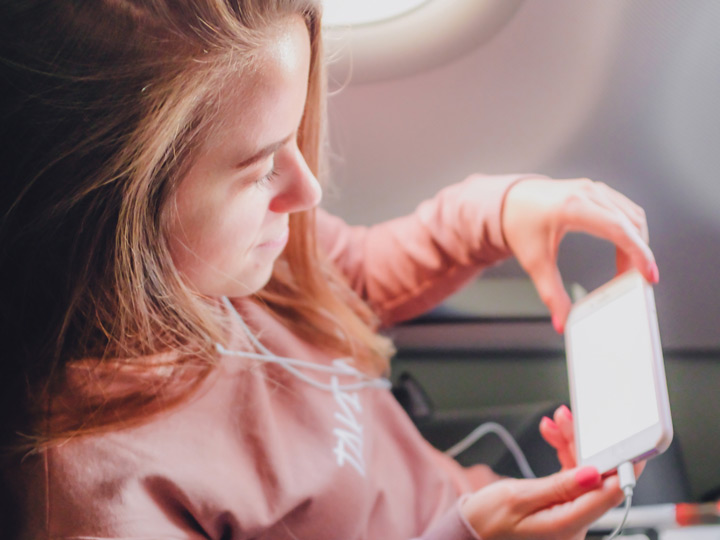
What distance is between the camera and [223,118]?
0.34 m

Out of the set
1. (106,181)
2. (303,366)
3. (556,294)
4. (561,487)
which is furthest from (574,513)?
(106,181)

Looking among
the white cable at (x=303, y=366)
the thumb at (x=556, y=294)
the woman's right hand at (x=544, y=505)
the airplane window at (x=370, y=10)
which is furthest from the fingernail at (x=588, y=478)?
the airplane window at (x=370, y=10)

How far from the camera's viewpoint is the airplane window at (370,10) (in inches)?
19.3

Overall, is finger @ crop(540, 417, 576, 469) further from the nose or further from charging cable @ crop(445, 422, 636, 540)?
the nose

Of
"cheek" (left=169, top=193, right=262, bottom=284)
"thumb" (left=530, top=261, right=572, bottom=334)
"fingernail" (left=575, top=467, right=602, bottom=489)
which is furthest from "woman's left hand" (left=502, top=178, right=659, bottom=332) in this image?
"cheek" (left=169, top=193, right=262, bottom=284)

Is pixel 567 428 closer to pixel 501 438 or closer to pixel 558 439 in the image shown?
pixel 558 439

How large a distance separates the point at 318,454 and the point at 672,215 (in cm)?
35

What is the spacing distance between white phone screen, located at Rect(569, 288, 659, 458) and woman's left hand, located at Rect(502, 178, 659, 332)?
Answer: 0.03 m

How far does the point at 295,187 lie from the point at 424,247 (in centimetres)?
25

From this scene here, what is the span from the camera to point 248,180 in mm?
370

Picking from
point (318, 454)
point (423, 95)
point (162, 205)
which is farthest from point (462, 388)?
point (162, 205)

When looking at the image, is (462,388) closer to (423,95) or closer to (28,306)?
(423,95)

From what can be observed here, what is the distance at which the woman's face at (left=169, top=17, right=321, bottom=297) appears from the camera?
1.13 ft

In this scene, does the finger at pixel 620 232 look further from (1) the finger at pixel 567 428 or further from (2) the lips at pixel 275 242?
(2) the lips at pixel 275 242
